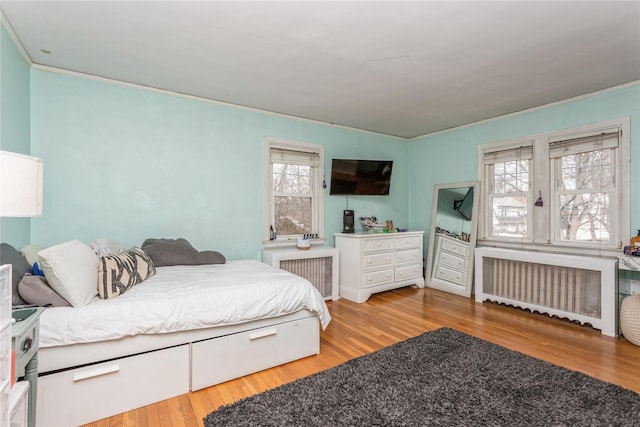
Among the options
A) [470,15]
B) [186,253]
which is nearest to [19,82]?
[186,253]

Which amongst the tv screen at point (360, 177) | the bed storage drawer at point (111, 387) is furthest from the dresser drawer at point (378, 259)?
the bed storage drawer at point (111, 387)

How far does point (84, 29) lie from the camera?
223 cm

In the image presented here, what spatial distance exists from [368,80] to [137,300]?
9.05ft

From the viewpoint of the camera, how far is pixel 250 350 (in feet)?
7.50

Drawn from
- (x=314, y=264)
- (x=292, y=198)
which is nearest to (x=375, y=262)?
(x=314, y=264)

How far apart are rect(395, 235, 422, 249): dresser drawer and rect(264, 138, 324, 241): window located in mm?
1175

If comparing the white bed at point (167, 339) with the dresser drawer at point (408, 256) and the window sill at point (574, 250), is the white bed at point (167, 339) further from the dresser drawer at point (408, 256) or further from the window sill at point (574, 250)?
the window sill at point (574, 250)

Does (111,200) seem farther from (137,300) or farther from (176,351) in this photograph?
(176,351)

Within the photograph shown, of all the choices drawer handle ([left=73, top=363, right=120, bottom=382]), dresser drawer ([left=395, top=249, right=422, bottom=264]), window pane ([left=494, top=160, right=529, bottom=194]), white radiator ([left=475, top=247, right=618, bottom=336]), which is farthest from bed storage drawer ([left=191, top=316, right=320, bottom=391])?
window pane ([left=494, top=160, right=529, bottom=194])

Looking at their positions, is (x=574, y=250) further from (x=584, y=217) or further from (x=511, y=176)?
(x=511, y=176)

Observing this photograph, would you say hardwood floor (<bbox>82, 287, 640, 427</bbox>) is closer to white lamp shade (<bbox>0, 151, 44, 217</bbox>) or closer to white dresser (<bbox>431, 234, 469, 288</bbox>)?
white dresser (<bbox>431, 234, 469, 288</bbox>)

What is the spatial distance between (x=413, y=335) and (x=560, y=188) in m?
2.64

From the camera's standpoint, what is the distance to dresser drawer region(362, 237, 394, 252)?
4.23 metres

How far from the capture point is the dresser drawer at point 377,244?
13.9 ft
